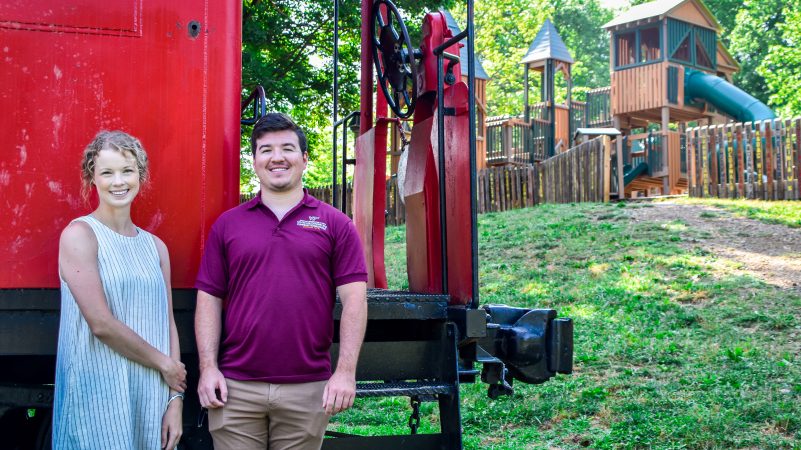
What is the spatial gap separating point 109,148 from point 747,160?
613 inches

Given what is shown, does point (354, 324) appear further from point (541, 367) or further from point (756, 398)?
point (756, 398)

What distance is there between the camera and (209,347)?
3059mm

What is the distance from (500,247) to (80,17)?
438 inches

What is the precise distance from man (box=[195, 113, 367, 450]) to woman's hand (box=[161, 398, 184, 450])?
11 cm

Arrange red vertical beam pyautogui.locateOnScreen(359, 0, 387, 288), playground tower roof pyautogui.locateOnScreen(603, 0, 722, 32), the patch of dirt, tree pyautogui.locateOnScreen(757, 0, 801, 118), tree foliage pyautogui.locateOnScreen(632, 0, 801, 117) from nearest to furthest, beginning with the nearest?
1. red vertical beam pyautogui.locateOnScreen(359, 0, 387, 288)
2. the patch of dirt
3. playground tower roof pyautogui.locateOnScreen(603, 0, 722, 32)
4. tree pyautogui.locateOnScreen(757, 0, 801, 118)
5. tree foliage pyautogui.locateOnScreen(632, 0, 801, 117)

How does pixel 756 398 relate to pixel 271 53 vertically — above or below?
below

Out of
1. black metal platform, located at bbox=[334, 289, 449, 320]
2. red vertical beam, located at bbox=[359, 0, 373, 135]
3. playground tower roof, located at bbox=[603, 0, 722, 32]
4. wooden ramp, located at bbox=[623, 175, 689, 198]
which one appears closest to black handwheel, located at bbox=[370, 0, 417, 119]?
red vertical beam, located at bbox=[359, 0, 373, 135]

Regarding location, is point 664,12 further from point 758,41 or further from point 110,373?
point 110,373

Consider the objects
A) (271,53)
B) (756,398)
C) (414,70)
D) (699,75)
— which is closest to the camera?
(414,70)

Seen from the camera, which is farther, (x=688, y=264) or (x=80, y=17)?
(x=688, y=264)

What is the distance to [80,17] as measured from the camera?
10.8ft

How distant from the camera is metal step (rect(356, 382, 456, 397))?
341 cm

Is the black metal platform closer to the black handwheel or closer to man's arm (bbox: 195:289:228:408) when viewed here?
man's arm (bbox: 195:289:228:408)

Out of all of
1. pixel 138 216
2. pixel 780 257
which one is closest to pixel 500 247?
pixel 780 257
